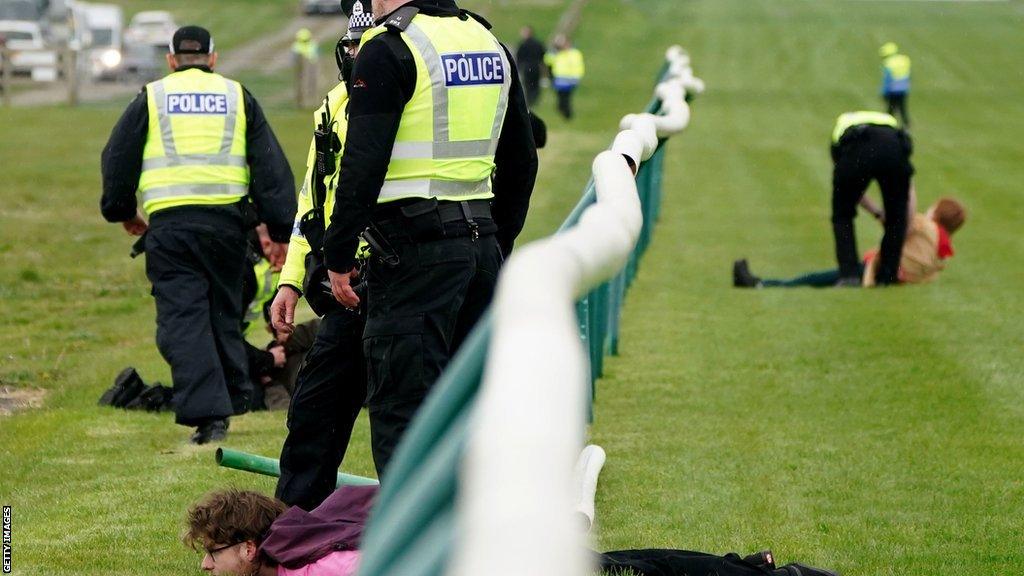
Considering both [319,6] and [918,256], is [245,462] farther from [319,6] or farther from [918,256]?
[319,6]

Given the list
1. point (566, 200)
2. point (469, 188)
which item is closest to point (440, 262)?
point (469, 188)

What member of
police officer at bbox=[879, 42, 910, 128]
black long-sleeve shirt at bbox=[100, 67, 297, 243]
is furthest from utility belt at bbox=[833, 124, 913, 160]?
police officer at bbox=[879, 42, 910, 128]

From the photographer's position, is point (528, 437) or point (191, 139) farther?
point (191, 139)

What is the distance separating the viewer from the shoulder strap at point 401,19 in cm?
466

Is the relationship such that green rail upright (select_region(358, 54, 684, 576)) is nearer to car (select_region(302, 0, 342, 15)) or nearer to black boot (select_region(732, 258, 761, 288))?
black boot (select_region(732, 258, 761, 288))

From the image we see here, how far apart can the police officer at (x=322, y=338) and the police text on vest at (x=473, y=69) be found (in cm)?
44

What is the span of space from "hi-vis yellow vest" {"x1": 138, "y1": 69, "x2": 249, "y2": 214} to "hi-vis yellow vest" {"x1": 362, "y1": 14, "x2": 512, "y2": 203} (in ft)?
9.68

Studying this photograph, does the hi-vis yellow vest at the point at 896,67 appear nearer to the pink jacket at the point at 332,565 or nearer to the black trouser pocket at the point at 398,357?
the black trouser pocket at the point at 398,357

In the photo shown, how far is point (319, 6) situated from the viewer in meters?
66.5

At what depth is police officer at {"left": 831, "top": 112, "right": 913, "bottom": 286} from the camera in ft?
41.7

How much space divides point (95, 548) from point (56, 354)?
5.29 m

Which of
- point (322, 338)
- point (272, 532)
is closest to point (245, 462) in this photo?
point (322, 338)

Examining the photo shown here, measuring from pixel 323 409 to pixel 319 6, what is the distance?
62.7m

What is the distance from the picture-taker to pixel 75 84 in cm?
3478
